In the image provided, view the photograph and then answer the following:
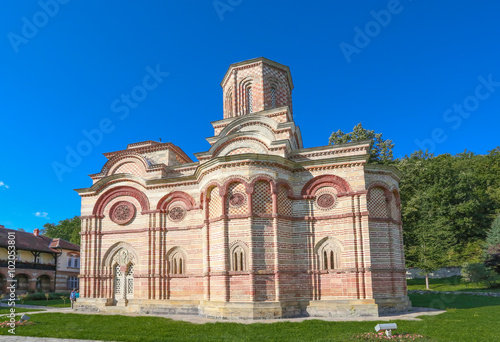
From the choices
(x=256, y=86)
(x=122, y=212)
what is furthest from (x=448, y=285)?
(x=122, y=212)

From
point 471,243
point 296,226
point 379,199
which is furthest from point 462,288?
point 296,226

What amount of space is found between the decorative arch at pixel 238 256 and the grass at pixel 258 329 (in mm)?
2339

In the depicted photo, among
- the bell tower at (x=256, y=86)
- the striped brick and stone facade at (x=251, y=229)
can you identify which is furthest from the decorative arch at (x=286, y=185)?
the bell tower at (x=256, y=86)

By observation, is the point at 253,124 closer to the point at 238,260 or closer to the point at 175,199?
the point at 175,199

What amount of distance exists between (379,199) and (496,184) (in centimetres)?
2933

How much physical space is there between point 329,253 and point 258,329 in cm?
Result: 494

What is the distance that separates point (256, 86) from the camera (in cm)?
1839

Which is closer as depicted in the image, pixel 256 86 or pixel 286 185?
pixel 286 185

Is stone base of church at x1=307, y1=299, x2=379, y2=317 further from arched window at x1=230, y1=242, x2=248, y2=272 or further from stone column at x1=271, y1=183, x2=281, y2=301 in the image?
arched window at x1=230, y1=242, x2=248, y2=272

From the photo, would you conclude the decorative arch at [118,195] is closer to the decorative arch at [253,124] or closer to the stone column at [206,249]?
the stone column at [206,249]

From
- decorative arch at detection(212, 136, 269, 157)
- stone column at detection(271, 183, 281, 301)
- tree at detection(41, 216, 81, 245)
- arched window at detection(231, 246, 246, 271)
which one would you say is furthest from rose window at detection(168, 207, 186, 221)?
tree at detection(41, 216, 81, 245)

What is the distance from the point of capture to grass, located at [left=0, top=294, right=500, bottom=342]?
30.3ft

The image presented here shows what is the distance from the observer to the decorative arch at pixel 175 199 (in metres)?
16.8

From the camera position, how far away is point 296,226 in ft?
48.3
